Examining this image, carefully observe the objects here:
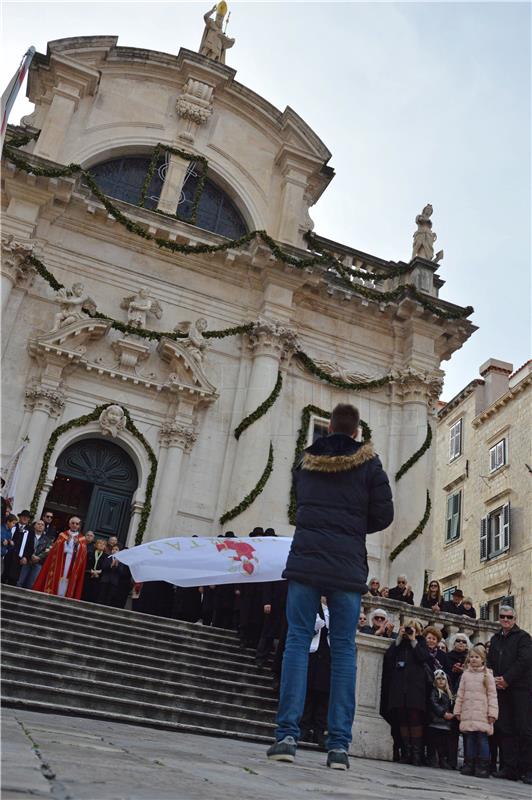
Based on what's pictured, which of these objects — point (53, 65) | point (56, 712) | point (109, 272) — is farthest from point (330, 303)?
point (56, 712)

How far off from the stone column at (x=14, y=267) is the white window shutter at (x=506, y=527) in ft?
58.9

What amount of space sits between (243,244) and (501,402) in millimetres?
13727

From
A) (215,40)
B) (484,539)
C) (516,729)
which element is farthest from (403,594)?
(215,40)

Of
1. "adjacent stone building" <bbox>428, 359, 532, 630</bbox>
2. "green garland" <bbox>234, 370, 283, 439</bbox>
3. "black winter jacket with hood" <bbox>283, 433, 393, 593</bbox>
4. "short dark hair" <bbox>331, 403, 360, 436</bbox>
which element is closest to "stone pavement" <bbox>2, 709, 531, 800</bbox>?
"black winter jacket with hood" <bbox>283, 433, 393, 593</bbox>

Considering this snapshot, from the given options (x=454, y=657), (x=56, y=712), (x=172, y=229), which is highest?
(x=172, y=229)

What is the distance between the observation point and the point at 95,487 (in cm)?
1669

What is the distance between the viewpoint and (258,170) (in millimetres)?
21359

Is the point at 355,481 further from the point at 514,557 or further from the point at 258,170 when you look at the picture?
the point at 514,557

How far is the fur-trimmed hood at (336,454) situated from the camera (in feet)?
16.5

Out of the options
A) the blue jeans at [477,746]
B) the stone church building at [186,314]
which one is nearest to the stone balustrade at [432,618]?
the blue jeans at [477,746]

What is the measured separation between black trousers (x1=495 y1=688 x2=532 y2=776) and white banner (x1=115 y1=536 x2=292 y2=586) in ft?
11.7

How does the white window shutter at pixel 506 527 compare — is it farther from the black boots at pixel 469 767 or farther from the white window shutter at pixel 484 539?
the black boots at pixel 469 767

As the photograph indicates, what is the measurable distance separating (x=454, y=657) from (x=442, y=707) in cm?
181

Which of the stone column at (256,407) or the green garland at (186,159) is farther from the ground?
the green garland at (186,159)
